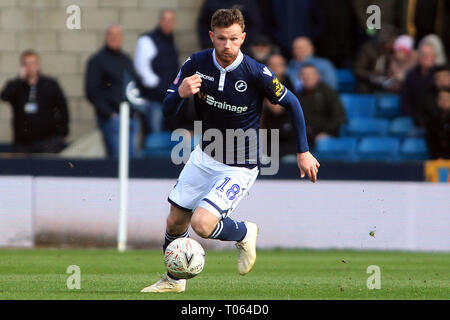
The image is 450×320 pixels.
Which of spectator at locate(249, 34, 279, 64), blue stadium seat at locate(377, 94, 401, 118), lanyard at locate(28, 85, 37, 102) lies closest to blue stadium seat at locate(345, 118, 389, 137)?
blue stadium seat at locate(377, 94, 401, 118)

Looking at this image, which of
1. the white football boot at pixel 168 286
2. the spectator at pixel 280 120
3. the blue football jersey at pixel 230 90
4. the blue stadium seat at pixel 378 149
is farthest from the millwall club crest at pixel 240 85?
the blue stadium seat at pixel 378 149

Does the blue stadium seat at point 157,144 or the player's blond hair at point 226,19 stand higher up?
the player's blond hair at point 226,19

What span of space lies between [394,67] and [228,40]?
8.13 m

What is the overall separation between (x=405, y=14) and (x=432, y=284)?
26.5 feet

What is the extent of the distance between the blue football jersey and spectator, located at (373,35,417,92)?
759 cm

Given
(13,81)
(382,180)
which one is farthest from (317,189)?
(13,81)

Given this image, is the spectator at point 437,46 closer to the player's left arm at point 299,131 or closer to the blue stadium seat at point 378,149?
the blue stadium seat at point 378,149

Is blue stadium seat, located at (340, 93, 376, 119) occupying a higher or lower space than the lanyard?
lower

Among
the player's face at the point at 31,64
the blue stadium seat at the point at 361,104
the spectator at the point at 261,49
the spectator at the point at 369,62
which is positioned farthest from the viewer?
the spectator at the point at 369,62

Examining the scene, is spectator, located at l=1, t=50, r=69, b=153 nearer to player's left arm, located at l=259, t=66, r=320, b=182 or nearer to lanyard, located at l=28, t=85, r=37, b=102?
lanyard, located at l=28, t=85, r=37, b=102

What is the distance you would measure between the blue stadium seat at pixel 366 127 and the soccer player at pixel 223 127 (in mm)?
6789

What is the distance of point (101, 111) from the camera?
15.3 m

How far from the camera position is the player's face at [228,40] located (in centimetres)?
856

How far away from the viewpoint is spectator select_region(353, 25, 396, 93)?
16281 millimetres
